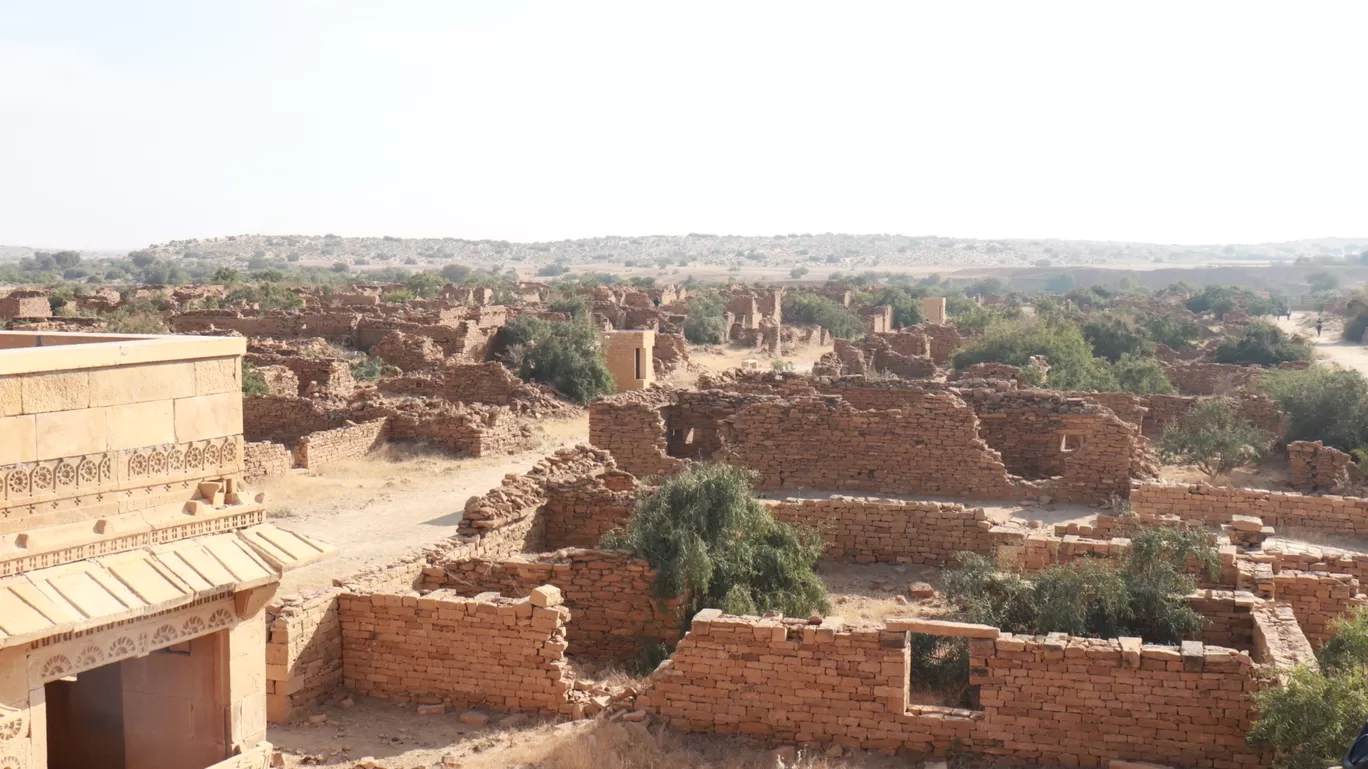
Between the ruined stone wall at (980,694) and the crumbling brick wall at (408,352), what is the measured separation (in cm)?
2033

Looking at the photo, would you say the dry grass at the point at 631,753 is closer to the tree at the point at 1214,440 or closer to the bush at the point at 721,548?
the bush at the point at 721,548

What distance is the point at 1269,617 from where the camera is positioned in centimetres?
968

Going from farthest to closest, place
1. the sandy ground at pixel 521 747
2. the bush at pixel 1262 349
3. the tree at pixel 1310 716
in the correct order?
the bush at pixel 1262 349 → the sandy ground at pixel 521 747 → the tree at pixel 1310 716

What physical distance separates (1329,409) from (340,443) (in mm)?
16791

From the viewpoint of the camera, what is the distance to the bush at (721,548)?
10.8 m

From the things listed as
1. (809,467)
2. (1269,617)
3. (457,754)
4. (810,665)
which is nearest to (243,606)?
(457,754)

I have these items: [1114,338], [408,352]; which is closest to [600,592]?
[408,352]

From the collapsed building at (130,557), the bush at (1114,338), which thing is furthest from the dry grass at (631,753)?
the bush at (1114,338)

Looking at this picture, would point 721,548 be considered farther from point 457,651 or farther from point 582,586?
point 457,651

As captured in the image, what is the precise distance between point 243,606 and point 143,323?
91.7ft

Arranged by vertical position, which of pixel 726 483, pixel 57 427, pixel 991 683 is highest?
pixel 57 427

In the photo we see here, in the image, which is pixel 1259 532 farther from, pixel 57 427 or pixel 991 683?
pixel 57 427

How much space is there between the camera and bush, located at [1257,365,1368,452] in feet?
67.9

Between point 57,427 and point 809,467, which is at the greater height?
point 57,427
